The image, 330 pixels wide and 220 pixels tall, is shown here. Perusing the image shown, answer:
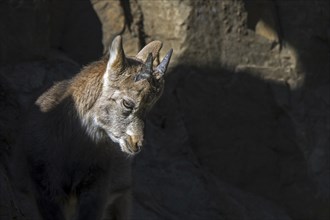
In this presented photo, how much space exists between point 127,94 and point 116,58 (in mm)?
276

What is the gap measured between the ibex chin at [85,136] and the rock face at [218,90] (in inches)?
45.7

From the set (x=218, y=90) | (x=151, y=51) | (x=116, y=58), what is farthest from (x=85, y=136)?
(x=218, y=90)

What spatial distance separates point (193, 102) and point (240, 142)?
25.4 inches

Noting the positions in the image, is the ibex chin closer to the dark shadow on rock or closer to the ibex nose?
the ibex nose

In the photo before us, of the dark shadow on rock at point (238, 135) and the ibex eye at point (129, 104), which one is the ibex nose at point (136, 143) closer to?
the ibex eye at point (129, 104)

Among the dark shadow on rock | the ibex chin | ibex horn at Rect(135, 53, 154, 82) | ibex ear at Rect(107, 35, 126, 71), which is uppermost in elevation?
ibex ear at Rect(107, 35, 126, 71)

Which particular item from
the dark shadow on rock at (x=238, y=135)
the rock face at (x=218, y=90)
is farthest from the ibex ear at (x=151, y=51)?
the dark shadow on rock at (x=238, y=135)

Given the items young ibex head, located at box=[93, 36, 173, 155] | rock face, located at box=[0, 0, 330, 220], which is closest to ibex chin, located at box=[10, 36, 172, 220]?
young ibex head, located at box=[93, 36, 173, 155]

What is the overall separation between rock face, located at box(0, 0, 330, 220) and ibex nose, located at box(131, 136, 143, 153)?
1.73 metres

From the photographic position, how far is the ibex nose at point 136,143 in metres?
7.41

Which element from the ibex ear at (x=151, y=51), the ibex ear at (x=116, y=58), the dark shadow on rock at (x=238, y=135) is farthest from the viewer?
the dark shadow on rock at (x=238, y=135)

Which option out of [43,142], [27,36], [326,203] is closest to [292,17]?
[326,203]

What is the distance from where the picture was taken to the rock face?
9391mm

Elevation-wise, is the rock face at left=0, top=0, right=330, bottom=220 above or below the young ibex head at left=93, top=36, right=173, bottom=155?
below
